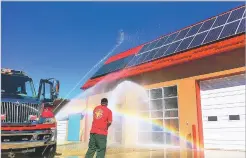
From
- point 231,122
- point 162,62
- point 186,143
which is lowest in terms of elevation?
point 186,143

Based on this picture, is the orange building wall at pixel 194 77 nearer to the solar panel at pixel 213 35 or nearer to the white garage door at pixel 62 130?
→ the solar panel at pixel 213 35

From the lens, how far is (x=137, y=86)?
1510 cm

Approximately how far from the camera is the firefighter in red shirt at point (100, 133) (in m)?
6.74

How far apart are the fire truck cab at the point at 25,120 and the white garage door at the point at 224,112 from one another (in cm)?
617

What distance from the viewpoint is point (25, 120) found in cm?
830

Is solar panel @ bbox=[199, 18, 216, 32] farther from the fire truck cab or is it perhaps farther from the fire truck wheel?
the fire truck wheel

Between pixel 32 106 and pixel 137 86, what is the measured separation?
7.45m

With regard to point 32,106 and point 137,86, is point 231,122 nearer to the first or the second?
point 137,86

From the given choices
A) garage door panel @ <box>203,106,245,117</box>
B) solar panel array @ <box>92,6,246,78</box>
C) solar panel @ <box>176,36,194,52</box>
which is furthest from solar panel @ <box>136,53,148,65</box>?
garage door panel @ <box>203,106,245,117</box>

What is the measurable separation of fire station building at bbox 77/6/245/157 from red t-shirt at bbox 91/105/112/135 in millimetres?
5668

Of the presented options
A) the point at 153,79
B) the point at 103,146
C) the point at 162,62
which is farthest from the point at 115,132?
the point at 103,146

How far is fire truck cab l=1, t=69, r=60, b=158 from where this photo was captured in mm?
7715

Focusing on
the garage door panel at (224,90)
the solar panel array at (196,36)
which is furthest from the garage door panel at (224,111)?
the solar panel array at (196,36)

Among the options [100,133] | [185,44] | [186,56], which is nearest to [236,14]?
[185,44]
